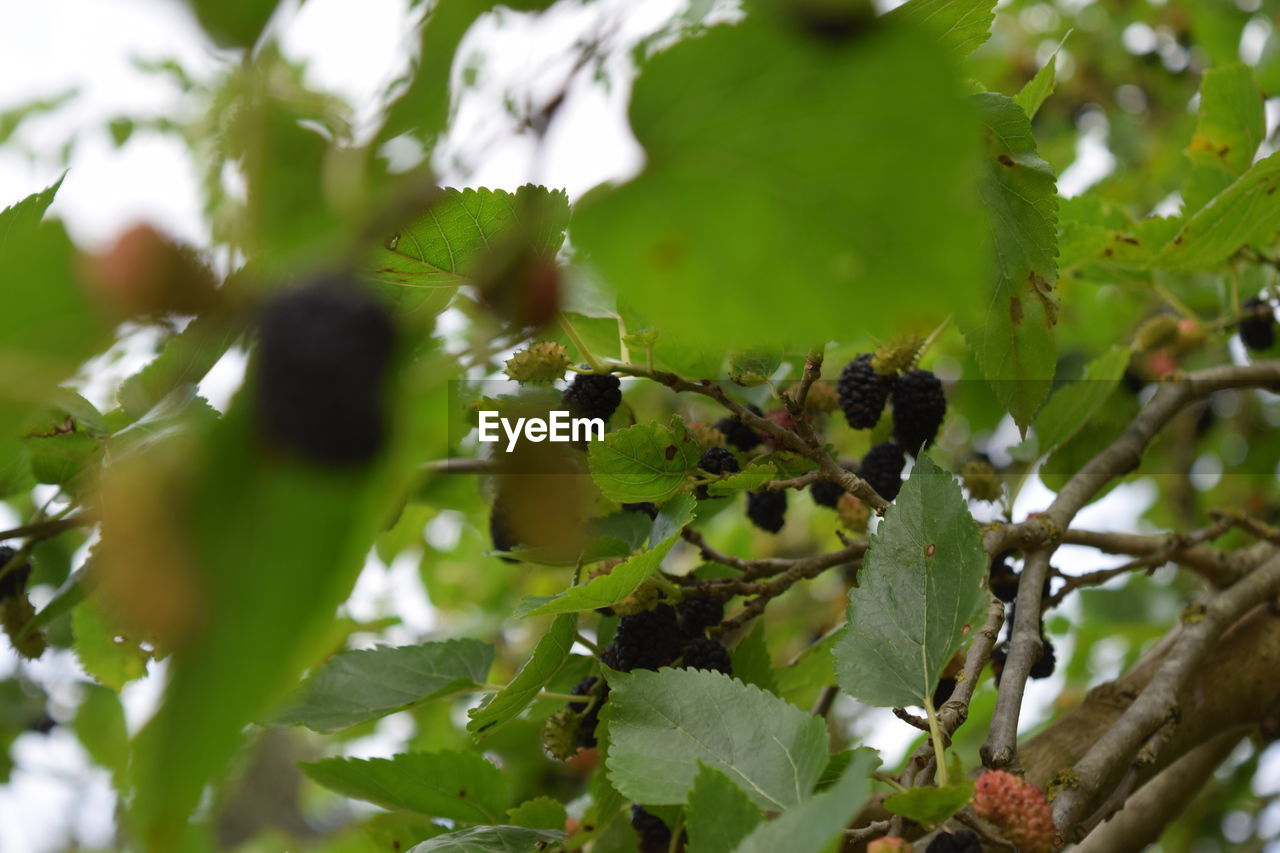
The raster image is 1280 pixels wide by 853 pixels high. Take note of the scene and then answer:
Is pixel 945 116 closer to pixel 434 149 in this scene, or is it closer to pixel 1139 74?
pixel 434 149

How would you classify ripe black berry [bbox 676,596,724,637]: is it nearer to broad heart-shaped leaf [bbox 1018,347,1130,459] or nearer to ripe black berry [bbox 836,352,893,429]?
ripe black berry [bbox 836,352,893,429]

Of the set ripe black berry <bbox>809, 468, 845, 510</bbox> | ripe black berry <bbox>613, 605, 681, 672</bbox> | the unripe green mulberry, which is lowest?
ripe black berry <bbox>809, 468, 845, 510</bbox>

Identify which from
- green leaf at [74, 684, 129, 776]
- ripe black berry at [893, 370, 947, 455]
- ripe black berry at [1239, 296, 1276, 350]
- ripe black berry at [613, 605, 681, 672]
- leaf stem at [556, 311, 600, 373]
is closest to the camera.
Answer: leaf stem at [556, 311, 600, 373]

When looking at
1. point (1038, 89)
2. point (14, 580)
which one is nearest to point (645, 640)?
point (1038, 89)

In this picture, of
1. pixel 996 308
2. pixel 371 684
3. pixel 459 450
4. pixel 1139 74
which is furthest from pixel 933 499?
pixel 1139 74

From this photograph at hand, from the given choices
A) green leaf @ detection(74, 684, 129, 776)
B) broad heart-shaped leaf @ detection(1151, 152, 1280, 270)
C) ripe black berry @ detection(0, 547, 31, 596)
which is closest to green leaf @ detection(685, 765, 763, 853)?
broad heart-shaped leaf @ detection(1151, 152, 1280, 270)

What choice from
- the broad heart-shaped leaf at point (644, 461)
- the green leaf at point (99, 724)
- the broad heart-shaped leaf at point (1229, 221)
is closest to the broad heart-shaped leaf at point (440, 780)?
the broad heart-shaped leaf at point (644, 461)

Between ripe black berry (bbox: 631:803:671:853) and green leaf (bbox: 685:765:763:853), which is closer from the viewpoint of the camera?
green leaf (bbox: 685:765:763:853)
